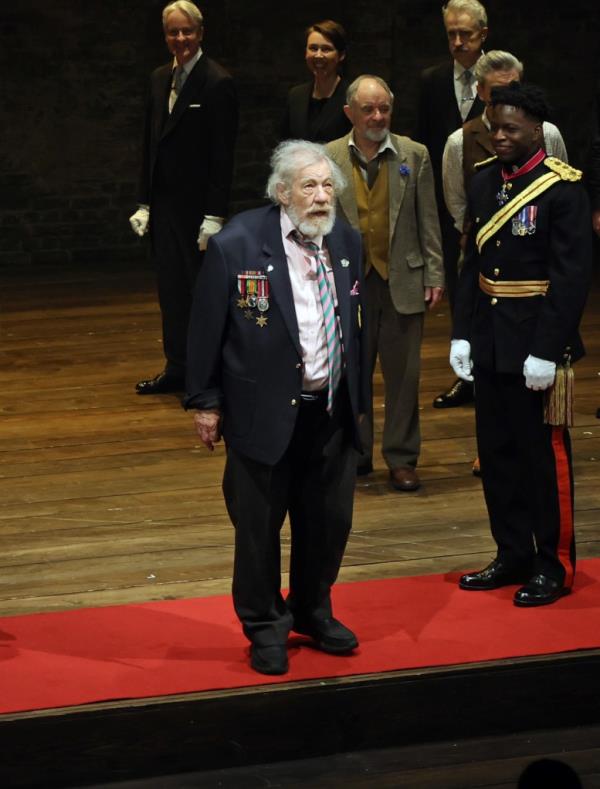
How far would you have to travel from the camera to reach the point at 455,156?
555 centimetres

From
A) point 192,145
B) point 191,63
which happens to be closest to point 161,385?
point 192,145

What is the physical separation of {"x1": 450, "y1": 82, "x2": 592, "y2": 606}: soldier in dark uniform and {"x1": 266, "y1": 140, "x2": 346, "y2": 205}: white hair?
1.92ft

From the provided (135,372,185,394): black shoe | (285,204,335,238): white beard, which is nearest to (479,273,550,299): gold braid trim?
(285,204,335,238): white beard

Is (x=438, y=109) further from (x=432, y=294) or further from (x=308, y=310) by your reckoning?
(x=308, y=310)

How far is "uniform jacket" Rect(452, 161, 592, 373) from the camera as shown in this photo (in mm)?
4070

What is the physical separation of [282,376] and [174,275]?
3.22m

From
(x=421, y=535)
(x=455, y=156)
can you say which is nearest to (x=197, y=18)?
(x=455, y=156)

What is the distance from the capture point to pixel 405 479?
5.41 meters

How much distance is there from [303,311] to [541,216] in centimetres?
79

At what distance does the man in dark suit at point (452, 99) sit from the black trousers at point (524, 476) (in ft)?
5.26

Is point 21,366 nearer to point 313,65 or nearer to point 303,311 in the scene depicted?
point 313,65

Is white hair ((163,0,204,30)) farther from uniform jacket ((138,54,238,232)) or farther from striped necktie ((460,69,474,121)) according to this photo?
striped necktie ((460,69,474,121))

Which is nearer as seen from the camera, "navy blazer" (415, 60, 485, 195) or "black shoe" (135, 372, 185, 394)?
"navy blazer" (415, 60, 485, 195)

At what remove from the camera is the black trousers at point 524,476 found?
4.24 m
